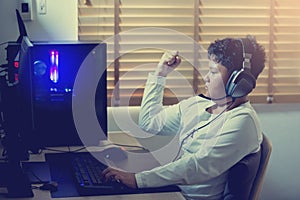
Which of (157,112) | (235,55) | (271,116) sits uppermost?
(235,55)

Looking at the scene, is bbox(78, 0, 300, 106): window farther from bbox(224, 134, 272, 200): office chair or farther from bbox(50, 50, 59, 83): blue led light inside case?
bbox(224, 134, 272, 200): office chair

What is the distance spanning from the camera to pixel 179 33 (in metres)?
2.77

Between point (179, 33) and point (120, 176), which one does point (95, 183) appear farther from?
point (179, 33)

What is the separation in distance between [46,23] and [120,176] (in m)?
1.08

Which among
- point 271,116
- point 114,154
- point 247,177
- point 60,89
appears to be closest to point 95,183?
point 114,154

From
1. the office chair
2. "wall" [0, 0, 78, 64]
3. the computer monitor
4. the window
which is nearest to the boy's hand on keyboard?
the office chair

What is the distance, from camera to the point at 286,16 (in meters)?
2.85

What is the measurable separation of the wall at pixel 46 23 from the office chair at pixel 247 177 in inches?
44.1

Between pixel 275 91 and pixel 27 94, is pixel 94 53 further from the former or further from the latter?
pixel 275 91

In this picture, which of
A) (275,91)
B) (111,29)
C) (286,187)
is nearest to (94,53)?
(111,29)

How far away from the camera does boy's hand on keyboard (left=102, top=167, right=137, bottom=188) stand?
1.86 metres

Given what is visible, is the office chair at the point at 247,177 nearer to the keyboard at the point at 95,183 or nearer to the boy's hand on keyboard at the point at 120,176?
the keyboard at the point at 95,183

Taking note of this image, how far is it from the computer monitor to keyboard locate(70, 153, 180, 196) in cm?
34

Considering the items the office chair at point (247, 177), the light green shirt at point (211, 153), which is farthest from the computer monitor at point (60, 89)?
the office chair at point (247, 177)
